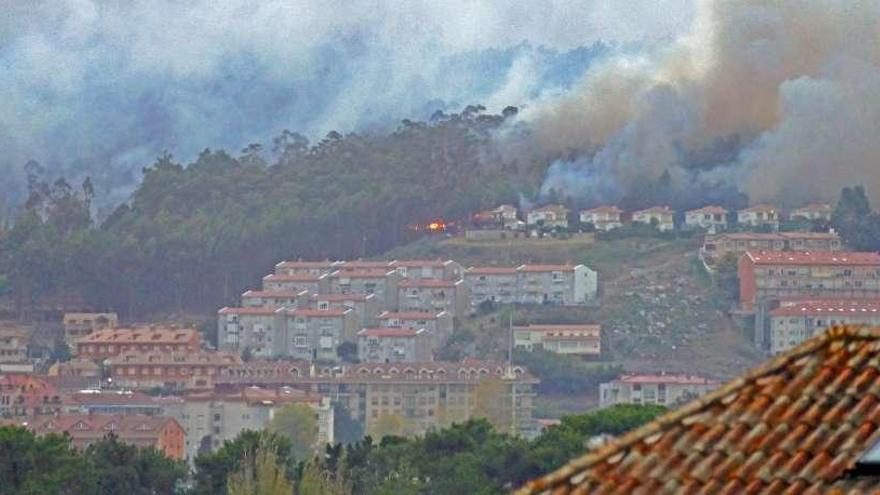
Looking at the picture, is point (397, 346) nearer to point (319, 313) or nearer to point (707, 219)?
point (319, 313)

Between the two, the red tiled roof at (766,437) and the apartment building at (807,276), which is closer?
the red tiled roof at (766,437)

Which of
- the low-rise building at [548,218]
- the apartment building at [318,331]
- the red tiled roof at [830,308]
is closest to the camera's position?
the red tiled roof at [830,308]

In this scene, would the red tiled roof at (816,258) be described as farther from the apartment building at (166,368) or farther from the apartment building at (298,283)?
the apartment building at (166,368)

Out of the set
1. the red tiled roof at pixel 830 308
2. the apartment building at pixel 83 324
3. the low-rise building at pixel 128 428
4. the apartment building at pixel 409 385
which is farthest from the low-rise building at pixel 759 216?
the low-rise building at pixel 128 428

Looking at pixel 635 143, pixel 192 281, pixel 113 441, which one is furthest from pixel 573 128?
pixel 113 441

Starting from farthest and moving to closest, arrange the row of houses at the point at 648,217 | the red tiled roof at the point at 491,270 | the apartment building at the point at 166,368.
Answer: the row of houses at the point at 648,217 → the red tiled roof at the point at 491,270 → the apartment building at the point at 166,368

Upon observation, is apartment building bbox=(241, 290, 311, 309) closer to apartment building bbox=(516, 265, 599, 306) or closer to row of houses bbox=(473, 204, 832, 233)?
row of houses bbox=(473, 204, 832, 233)

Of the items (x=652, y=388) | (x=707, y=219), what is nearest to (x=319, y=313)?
(x=707, y=219)

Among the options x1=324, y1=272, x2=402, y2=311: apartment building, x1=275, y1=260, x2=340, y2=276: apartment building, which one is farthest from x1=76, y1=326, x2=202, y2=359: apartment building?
x1=275, y1=260, x2=340, y2=276: apartment building
